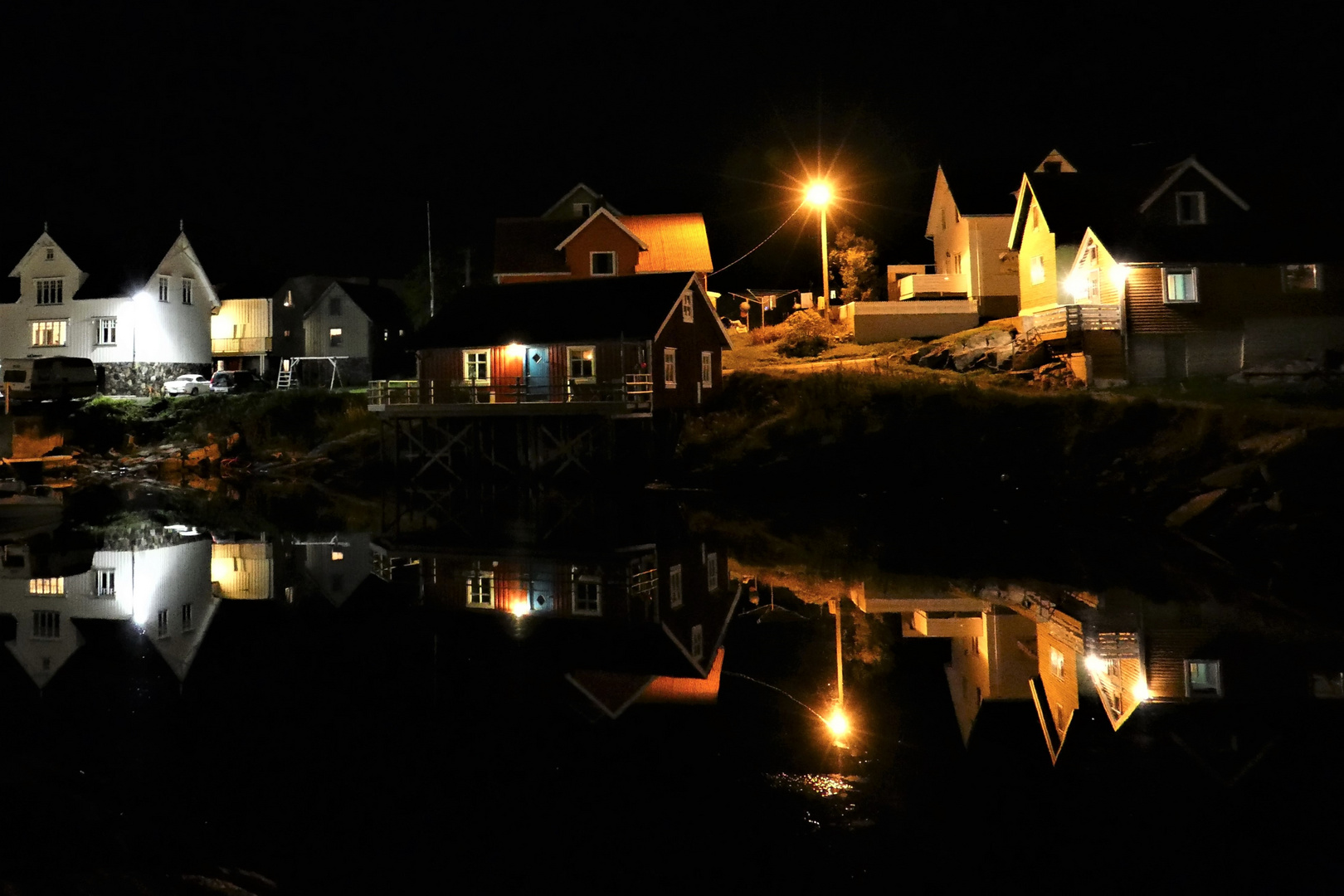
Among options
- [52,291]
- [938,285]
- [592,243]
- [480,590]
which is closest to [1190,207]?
[938,285]

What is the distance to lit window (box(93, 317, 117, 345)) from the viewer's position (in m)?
60.9

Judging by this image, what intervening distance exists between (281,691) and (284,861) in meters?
5.62

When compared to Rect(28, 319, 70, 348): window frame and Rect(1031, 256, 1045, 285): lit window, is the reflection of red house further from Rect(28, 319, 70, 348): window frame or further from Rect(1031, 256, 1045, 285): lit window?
Rect(28, 319, 70, 348): window frame

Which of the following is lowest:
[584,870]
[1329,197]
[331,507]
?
[584,870]

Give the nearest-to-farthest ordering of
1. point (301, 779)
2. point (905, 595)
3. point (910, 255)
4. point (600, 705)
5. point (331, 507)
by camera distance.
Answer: point (301, 779), point (600, 705), point (905, 595), point (331, 507), point (910, 255)

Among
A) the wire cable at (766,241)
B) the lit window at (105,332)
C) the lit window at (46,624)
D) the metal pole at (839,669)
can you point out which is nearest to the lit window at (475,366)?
the wire cable at (766,241)

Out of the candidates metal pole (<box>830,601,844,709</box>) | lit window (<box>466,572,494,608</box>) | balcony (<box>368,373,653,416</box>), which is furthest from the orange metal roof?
metal pole (<box>830,601,844,709</box>)

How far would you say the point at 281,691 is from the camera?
47.9ft

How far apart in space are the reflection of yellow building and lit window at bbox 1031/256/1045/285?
30.2 meters

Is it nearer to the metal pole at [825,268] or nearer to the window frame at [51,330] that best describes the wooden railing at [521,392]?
the metal pole at [825,268]

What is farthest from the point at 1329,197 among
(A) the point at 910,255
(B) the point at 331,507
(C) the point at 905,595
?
(B) the point at 331,507

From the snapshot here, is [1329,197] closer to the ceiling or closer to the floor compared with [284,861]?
closer to the ceiling

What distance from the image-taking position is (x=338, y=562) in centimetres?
2583

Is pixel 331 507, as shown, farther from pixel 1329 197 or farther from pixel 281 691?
pixel 1329 197
